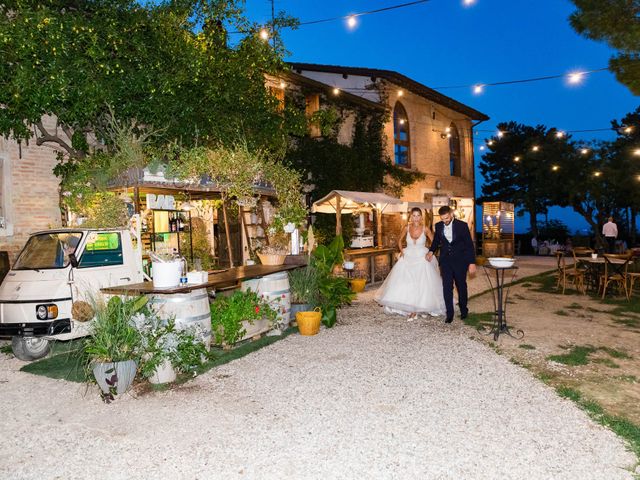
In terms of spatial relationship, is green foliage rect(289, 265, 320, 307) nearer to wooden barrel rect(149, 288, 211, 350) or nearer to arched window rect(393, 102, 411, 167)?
wooden barrel rect(149, 288, 211, 350)

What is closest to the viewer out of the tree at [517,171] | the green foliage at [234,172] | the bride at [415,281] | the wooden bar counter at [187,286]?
the wooden bar counter at [187,286]

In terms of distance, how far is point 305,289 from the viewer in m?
7.79

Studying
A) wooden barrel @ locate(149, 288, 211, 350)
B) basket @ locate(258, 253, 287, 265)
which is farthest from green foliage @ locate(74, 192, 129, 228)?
wooden barrel @ locate(149, 288, 211, 350)

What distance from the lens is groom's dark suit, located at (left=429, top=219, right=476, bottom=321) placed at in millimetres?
7406

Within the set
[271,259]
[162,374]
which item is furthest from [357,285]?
[162,374]

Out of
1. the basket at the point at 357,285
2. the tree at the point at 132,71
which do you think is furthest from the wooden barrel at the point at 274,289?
the basket at the point at 357,285

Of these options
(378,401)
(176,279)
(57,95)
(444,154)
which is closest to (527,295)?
(378,401)

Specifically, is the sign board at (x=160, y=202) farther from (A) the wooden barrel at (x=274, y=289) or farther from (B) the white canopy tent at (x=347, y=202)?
(B) the white canopy tent at (x=347, y=202)

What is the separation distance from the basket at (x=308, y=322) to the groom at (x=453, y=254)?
2066 mm

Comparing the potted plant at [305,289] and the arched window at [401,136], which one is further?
the arched window at [401,136]

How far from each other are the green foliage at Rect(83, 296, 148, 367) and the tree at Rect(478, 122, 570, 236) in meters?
27.1

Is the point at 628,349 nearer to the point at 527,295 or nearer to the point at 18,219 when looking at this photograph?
the point at 527,295

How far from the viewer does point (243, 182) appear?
7660 millimetres

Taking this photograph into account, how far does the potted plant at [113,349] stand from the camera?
4.55 metres
